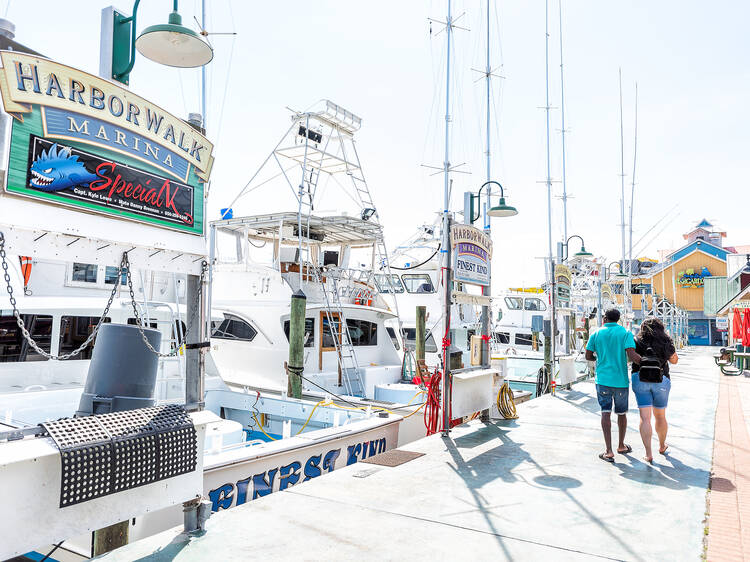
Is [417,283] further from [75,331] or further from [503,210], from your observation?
[75,331]

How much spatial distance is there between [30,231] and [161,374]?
6.57 m

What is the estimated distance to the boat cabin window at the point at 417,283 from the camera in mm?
24797

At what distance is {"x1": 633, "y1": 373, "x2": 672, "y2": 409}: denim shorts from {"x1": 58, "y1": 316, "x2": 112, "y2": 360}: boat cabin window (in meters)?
8.35

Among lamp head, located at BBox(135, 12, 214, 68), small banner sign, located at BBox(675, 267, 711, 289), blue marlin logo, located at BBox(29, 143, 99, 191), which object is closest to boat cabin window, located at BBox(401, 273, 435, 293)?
lamp head, located at BBox(135, 12, 214, 68)

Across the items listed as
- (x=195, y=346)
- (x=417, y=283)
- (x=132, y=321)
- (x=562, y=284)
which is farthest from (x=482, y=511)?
(x=417, y=283)

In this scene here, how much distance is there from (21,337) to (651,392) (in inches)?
368

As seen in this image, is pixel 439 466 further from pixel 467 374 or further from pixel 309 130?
pixel 309 130

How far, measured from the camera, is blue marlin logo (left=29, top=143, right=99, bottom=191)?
3.75m

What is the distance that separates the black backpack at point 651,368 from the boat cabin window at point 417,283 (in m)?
17.8

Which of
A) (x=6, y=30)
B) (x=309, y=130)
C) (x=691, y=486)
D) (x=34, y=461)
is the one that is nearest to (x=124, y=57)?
(x=6, y=30)

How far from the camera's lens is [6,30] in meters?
3.71

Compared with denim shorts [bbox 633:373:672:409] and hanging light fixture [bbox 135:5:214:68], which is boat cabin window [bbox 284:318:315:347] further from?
hanging light fixture [bbox 135:5:214:68]

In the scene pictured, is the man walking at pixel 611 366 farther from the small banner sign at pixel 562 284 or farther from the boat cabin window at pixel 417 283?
the boat cabin window at pixel 417 283

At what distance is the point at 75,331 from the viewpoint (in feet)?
30.5
